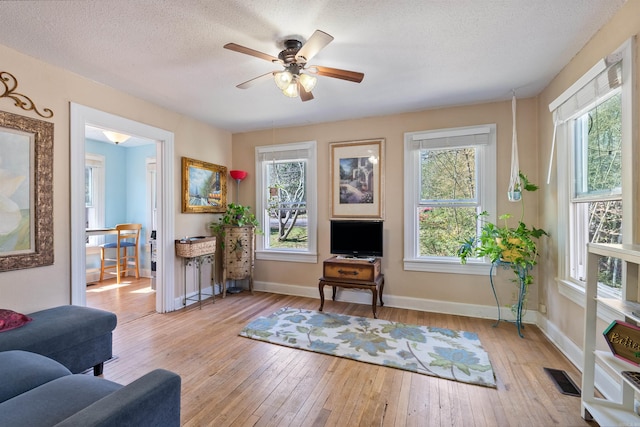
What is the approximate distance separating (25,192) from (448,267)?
4.23 m

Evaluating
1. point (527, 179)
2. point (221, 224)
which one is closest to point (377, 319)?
point (527, 179)

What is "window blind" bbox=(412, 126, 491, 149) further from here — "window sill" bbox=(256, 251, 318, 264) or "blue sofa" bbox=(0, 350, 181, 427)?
"blue sofa" bbox=(0, 350, 181, 427)

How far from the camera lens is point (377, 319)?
3.32 meters

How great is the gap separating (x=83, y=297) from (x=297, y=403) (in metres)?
2.31

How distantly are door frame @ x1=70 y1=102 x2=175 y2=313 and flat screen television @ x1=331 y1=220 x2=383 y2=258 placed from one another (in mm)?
2099

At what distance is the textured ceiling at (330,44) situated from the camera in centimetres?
180

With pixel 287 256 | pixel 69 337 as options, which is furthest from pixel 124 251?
pixel 69 337

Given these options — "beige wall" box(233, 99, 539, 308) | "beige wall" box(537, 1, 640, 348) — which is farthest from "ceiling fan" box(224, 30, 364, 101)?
"beige wall" box(233, 99, 539, 308)

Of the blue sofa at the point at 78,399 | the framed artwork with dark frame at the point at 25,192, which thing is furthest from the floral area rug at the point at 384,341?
the framed artwork with dark frame at the point at 25,192

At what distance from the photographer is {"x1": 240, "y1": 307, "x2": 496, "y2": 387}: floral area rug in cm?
230

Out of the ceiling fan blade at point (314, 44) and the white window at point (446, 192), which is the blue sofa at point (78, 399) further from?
the white window at point (446, 192)

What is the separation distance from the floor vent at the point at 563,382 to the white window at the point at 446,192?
1282 mm

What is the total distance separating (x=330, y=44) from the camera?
2193mm

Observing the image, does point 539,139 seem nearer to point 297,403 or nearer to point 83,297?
point 297,403
